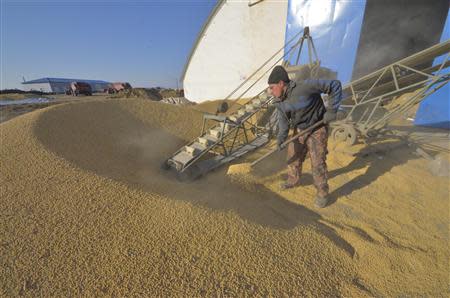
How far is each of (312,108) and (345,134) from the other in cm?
210

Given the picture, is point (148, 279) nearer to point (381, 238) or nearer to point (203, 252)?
point (203, 252)

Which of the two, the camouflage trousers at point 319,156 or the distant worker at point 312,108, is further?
the camouflage trousers at point 319,156

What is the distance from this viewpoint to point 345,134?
14.7 ft

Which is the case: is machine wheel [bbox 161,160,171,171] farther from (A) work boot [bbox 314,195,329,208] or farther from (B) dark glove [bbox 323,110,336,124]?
(B) dark glove [bbox 323,110,336,124]

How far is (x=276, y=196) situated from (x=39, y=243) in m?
2.97

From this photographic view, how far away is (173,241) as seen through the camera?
1.98 meters

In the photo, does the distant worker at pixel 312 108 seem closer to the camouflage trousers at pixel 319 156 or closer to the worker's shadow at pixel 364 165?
the camouflage trousers at pixel 319 156

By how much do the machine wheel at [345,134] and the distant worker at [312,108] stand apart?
174 cm

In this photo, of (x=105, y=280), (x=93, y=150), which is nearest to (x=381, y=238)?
(x=105, y=280)

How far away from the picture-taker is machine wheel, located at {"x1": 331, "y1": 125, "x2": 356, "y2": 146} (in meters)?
4.32

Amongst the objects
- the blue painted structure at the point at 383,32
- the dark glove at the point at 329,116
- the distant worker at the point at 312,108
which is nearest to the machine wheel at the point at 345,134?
the distant worker at the point at 312,108

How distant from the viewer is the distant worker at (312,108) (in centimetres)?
281

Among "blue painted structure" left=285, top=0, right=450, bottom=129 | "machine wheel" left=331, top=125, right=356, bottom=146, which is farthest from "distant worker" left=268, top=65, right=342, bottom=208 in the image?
"blue painted structure" left=285, top=0, right=450, bottom=129

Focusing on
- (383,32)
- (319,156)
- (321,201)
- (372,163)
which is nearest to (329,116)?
(319,156)
